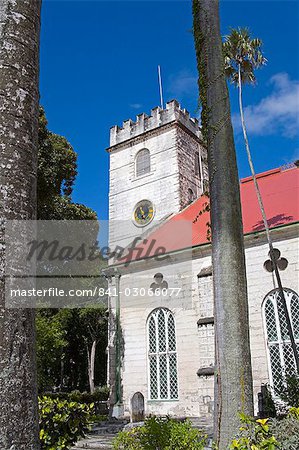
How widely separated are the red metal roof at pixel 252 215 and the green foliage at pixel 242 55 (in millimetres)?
4822

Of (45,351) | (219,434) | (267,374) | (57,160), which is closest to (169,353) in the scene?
(267,374)

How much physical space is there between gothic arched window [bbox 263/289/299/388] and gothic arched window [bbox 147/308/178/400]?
3950 mm

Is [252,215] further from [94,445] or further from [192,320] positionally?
[94,445]

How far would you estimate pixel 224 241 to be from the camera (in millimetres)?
5430

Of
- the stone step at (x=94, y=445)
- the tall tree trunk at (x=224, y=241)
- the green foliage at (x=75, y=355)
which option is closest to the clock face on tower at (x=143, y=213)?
the green foliage at (x=75, y=355)

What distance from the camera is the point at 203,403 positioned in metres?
14.0

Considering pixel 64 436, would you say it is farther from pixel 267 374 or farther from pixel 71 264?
pixel 71 264

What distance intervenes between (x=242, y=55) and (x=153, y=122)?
1333cm

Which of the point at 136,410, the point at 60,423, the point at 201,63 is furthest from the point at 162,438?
the point at 136,410

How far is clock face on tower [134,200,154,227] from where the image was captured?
1029 inches

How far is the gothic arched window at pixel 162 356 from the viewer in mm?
16312

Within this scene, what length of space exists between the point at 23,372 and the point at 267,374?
12586mm

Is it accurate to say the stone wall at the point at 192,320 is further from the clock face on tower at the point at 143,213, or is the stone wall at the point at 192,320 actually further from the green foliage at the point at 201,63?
the green foliage at the point at 201,63

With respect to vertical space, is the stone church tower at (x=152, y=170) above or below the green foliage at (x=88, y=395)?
above
